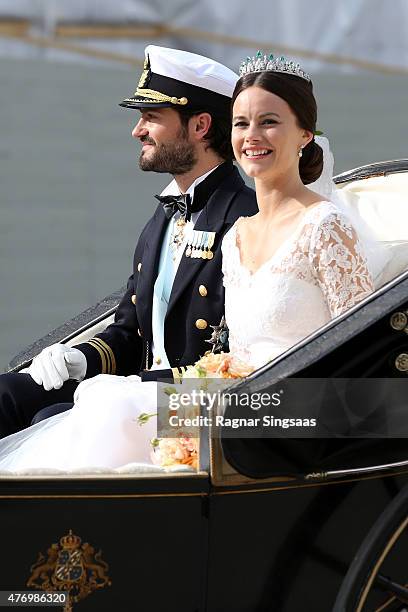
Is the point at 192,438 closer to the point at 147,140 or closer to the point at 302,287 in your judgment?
the point at 302,287

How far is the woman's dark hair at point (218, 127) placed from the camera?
265 centimetres

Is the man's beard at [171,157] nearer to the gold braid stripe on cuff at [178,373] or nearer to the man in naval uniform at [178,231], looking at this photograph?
the man in naval uniform at [178,231]

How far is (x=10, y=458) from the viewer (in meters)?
2.28

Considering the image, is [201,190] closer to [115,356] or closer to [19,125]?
[115,356]

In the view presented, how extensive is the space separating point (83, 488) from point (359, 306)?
55 centimetres

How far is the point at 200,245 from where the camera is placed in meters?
2.64

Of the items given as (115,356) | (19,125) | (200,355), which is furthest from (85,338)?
(19,125)

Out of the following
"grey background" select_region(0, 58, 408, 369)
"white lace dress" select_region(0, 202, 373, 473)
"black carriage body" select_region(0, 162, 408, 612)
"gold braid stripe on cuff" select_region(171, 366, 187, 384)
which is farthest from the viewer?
"grey background" select_region(0, 58, 408, 369)

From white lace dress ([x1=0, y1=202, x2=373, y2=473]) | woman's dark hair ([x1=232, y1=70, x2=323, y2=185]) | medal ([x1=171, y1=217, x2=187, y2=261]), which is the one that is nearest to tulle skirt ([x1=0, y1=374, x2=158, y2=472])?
white lace dress ([x1=0, y1=202, x2=373, y2=473])

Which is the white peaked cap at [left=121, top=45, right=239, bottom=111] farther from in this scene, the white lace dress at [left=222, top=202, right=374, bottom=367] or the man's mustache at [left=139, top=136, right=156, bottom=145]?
the white lace dress at [left=222, top=202, right=374, bottom=367]

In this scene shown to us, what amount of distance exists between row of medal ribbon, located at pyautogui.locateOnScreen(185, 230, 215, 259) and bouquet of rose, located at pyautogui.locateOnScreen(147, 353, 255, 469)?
31 cm

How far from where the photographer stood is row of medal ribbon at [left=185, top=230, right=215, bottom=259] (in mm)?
2619

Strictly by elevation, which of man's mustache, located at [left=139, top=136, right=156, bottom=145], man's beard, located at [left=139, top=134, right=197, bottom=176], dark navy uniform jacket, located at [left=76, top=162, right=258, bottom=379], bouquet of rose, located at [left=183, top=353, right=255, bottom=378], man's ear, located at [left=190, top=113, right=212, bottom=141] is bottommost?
bouquet of rose, located at [left=183, top=353, right=255, bottom=378]

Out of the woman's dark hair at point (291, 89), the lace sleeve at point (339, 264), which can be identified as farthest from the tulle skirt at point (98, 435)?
the woman's dark hair at point (291, 89)
